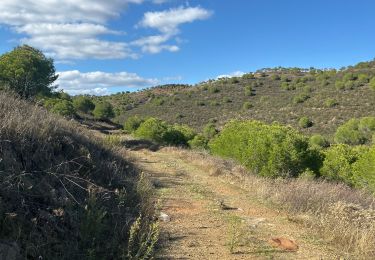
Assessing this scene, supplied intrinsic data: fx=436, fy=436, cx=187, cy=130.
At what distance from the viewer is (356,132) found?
3906 centimetres

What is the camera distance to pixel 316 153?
23.1 metres

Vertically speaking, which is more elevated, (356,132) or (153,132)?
(356,132)

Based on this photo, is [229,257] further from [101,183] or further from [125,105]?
[125,105]

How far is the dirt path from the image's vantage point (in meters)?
6.85

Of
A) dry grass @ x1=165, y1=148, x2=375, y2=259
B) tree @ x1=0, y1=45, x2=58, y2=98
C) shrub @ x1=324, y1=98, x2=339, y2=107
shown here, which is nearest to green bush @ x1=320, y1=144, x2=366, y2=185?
dry grass @ x1=165, y1=148, x2=375, y2=259

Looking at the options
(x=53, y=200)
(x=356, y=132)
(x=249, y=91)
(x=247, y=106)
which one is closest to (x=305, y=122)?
(x=356, y=132)

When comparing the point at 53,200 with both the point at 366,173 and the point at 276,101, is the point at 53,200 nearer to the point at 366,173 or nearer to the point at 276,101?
the point at 366,173

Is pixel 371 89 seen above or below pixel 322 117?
above

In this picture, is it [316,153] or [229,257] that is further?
[316,153]

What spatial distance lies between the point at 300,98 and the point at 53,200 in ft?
170

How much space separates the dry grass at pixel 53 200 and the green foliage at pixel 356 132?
3512cm

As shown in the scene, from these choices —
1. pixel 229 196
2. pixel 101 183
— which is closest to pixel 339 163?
pixel 229 196

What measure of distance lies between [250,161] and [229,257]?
1542 centimetres

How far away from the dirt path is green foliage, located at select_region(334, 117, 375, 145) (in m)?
28.4
